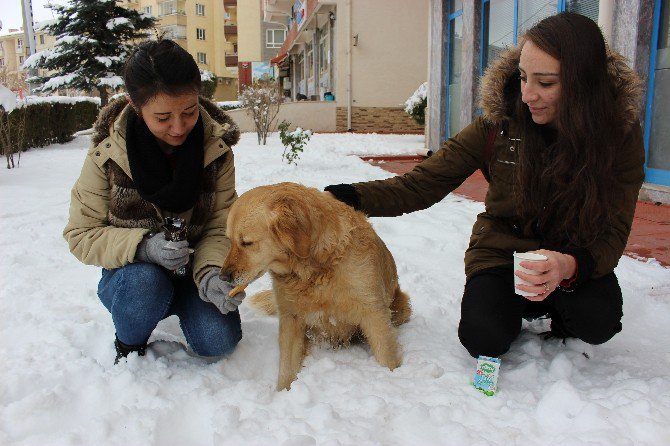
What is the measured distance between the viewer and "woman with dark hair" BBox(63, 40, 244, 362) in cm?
224

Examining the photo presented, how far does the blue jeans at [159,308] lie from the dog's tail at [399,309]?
A: 86cm

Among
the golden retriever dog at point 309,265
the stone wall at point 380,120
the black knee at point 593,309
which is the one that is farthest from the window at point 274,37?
the black knee at point 593,309

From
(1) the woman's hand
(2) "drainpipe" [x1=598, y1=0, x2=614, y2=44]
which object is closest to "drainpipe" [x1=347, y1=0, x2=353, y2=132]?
(2) "drainpipe" [x1=598, y1=0, x2=614, y2=44]

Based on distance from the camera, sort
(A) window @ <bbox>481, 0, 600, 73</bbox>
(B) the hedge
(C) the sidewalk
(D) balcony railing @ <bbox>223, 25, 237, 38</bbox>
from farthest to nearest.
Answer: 1. (D) balcony railing @ <bbox>223, 25, 237, 38</bbox>
2. (B) the hedge
3. (A) window @ <bbox>481, 0, 600, 73</bbox>
4. (C) the sidewalk

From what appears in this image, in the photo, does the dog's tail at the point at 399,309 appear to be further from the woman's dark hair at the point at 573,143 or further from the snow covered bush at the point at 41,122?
the snow covered bush at the point at 41,122

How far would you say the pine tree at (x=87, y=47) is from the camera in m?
18.8

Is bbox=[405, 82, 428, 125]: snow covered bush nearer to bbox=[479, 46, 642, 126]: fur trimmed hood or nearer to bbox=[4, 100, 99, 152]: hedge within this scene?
bbox=[4, 100, 99, 152]: hedge

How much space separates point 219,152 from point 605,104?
1752 millimetres

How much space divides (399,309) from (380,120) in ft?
54.6

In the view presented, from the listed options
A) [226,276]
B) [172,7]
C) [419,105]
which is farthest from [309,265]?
[172,7]

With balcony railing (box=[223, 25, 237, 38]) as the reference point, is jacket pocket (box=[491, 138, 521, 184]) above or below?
below

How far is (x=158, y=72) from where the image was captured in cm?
216

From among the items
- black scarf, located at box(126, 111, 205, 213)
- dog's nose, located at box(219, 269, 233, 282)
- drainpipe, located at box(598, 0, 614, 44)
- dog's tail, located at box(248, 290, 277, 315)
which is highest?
drainpipe, located at box(598, 0, 614, 44)

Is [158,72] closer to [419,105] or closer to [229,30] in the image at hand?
[419,105]
